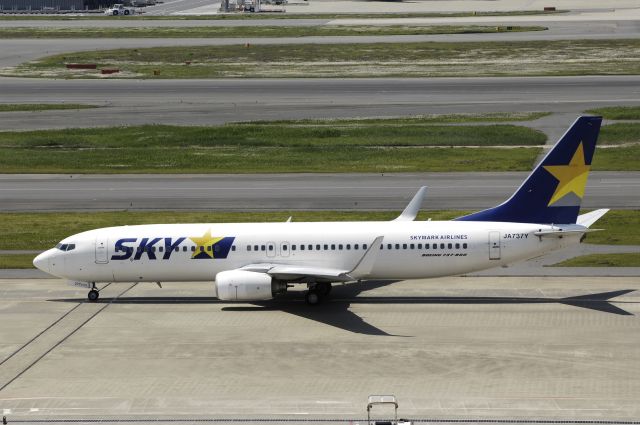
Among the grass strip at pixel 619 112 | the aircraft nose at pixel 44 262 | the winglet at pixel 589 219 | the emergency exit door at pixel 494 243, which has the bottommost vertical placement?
the aircraft nose at pixel 44 262

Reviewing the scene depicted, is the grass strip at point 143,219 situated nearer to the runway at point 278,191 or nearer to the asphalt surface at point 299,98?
the runway at point 278,191

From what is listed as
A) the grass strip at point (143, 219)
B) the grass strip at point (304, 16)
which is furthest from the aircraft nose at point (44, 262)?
the grass strip at point (304, 16)

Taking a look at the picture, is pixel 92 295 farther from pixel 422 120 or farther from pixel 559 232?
pixel 422 120

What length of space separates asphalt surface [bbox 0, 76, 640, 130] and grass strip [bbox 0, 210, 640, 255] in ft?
86.6

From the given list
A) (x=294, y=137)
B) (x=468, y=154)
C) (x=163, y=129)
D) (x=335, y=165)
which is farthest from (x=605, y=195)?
(x=163, y=129)

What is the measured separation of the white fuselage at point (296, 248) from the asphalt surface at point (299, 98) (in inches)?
1605

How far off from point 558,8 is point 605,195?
14183cm

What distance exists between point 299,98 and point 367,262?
208ft

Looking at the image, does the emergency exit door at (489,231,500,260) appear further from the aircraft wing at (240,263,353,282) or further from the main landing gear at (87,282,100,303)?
the main landing gear at (87,282,100,303)

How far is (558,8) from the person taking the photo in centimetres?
19962

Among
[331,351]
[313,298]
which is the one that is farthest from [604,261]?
[331,351]

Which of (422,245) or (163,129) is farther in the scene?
(163,129)

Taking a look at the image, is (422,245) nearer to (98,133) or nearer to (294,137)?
(294,137)

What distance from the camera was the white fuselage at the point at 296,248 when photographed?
45.4m
